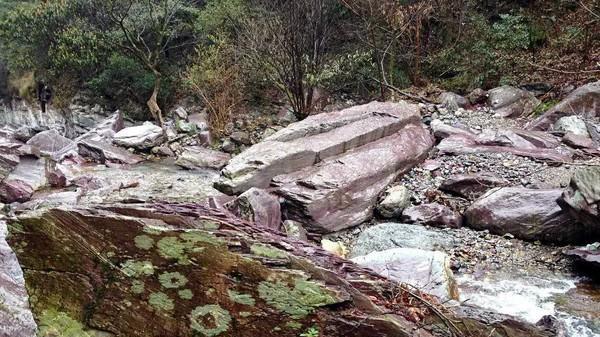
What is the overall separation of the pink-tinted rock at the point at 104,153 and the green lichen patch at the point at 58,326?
8132 mm

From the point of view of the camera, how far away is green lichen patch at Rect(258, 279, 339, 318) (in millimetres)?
2180

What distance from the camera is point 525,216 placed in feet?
17.4

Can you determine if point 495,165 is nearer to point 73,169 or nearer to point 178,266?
point 178,266

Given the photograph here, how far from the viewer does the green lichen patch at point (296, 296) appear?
2180 millimetres

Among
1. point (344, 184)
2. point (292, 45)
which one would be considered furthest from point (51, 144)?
point (344, 184)

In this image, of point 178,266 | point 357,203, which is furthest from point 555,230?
point 178,266

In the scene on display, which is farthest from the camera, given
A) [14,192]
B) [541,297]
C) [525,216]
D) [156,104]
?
[156,104]

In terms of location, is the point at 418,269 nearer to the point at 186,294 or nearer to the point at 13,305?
the point at 186,294

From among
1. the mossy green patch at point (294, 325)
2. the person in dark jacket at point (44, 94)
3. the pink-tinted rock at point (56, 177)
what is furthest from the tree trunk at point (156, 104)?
the mossy green patch at point (294, 325)

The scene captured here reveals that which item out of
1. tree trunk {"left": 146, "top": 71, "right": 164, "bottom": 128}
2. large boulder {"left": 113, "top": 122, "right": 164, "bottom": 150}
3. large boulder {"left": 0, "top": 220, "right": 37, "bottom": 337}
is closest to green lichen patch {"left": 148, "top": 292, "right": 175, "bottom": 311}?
large boulder {"left": 0, "top": 220, "right": 37, "bottom": 337}

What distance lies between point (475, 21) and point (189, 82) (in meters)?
7.32

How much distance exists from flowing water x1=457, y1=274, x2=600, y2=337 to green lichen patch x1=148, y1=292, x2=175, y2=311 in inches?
95.4

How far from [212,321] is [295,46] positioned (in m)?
9.03

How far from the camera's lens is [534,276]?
15.3 feet
